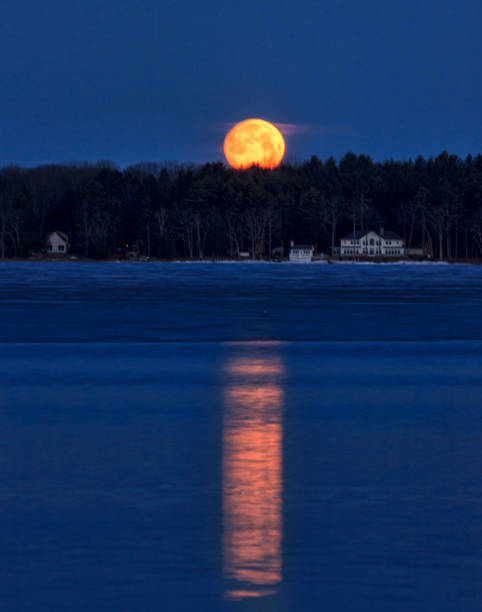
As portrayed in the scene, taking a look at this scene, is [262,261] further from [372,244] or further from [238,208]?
[372,244]

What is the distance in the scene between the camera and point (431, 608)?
235 inches

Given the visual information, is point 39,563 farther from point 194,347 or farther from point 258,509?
point 194,347

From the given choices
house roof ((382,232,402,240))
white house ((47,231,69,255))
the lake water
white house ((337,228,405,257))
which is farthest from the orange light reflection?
white house ((47,231,69,255))

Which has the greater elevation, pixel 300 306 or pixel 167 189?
pixel 167 189

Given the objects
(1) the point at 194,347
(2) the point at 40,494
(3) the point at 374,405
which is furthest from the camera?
(1) the point at 194,347

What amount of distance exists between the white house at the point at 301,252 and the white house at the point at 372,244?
7.06 m

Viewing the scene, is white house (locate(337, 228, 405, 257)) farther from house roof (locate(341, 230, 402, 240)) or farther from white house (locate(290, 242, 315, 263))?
white house (locate(290, 242, 315, 263))

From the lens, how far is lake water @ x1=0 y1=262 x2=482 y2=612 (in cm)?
640

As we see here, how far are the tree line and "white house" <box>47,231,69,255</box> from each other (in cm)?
193

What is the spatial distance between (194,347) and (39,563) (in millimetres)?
16805

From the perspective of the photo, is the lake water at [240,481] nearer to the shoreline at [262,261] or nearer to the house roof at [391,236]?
the shoreline at [262,261]

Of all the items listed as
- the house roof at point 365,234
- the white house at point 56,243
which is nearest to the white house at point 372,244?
the house roof at point 365,234

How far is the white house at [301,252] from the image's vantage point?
614 feet

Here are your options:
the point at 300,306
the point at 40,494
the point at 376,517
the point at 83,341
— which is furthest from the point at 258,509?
the point at 300,306
